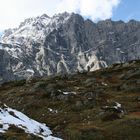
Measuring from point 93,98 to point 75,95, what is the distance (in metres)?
5.10

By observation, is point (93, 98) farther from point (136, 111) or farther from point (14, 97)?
point (14, 97)

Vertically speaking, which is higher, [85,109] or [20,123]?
[85,109]

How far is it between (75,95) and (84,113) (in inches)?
541

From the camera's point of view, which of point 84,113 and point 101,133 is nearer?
point 101,133

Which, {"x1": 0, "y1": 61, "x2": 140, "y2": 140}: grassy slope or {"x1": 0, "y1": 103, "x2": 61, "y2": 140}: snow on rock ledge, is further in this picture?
{"x1": 0, "y1": 61, "x2": 140, "y2": 140}: grassy slope

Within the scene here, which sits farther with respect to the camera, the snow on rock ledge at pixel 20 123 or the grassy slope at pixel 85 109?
the grassy slope at pixel 85 109

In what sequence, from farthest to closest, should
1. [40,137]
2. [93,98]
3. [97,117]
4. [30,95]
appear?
[30,95], [93,98], [97,117], [40,137]

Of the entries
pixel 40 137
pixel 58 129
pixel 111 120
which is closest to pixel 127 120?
pixel 111 120

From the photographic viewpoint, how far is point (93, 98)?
253ft

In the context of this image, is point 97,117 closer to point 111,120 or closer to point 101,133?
point 111,120

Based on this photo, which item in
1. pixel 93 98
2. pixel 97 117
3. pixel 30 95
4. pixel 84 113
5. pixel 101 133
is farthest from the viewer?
pixel 30 95

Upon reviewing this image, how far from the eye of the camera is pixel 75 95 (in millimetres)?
80812

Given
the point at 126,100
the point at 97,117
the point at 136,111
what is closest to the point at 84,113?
the point at 97,117

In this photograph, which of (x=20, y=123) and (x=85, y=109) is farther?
(x=85, y=109)
